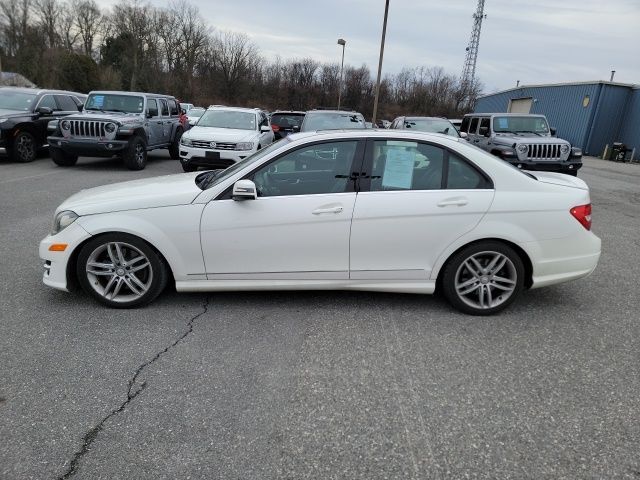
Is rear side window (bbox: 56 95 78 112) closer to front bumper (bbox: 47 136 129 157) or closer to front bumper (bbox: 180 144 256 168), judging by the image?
front bumper (bbox: 47 136 129 157)

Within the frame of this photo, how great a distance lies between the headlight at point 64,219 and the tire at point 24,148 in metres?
10.1

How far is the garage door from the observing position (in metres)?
34.6

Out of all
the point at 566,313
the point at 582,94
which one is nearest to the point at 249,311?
the point at 566,313

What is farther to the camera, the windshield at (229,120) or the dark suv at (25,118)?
the windshield at (229,120)

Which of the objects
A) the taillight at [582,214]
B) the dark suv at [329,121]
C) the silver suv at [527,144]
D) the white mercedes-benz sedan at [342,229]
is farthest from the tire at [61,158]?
the taillight at [582,214]

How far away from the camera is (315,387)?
→ 296 cm

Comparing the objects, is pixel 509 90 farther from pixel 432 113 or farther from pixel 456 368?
pixel 456 368

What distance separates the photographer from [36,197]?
837 centimetres

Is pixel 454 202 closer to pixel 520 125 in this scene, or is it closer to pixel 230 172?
pixel 230 172

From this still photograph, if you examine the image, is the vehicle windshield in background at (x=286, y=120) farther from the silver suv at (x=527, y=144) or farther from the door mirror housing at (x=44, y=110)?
the door mirror housing at (x=44, y=110)

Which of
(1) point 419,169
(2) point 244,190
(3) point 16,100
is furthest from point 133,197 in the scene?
(3) point 16,100

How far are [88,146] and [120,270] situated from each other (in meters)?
8.80

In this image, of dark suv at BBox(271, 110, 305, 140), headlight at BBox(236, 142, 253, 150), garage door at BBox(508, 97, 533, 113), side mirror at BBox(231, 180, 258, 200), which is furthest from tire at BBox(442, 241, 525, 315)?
garage door at BBox(508, 97, 533, 113)

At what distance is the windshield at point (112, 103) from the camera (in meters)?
12.4
